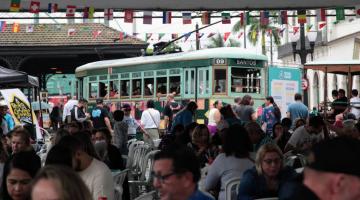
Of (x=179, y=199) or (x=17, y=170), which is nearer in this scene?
(x=179, y=199)

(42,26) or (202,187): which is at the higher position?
(42,26)

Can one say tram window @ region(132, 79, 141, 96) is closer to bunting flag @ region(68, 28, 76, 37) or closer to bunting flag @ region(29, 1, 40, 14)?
bunting flag @ region(29, 1, 40, 14)

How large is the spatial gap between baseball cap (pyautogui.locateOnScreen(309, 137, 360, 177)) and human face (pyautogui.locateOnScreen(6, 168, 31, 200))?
295cm

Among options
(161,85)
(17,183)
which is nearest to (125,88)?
(161,85)

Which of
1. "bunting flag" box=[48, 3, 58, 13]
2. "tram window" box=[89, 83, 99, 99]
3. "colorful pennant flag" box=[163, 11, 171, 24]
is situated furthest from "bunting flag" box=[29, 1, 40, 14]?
"tram window" box=[89, 83, 99, 99]

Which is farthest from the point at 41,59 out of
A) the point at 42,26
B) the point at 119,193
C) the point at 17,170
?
the point at 17,170

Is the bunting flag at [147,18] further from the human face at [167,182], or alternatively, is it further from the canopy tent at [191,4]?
the human face at [167,182]

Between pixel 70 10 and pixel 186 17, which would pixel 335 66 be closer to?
pixel 186 17

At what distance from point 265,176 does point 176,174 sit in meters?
2.60

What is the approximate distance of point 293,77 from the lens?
30.1m

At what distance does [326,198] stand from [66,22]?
1889 inches

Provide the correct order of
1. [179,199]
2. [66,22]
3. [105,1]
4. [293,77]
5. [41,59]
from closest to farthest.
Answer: [179,199] → [105,1] → [293,77] → [41,59] → [66,22]

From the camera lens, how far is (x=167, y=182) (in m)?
4.21

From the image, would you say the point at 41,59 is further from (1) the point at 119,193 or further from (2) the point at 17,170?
(2) the point at 17,170
